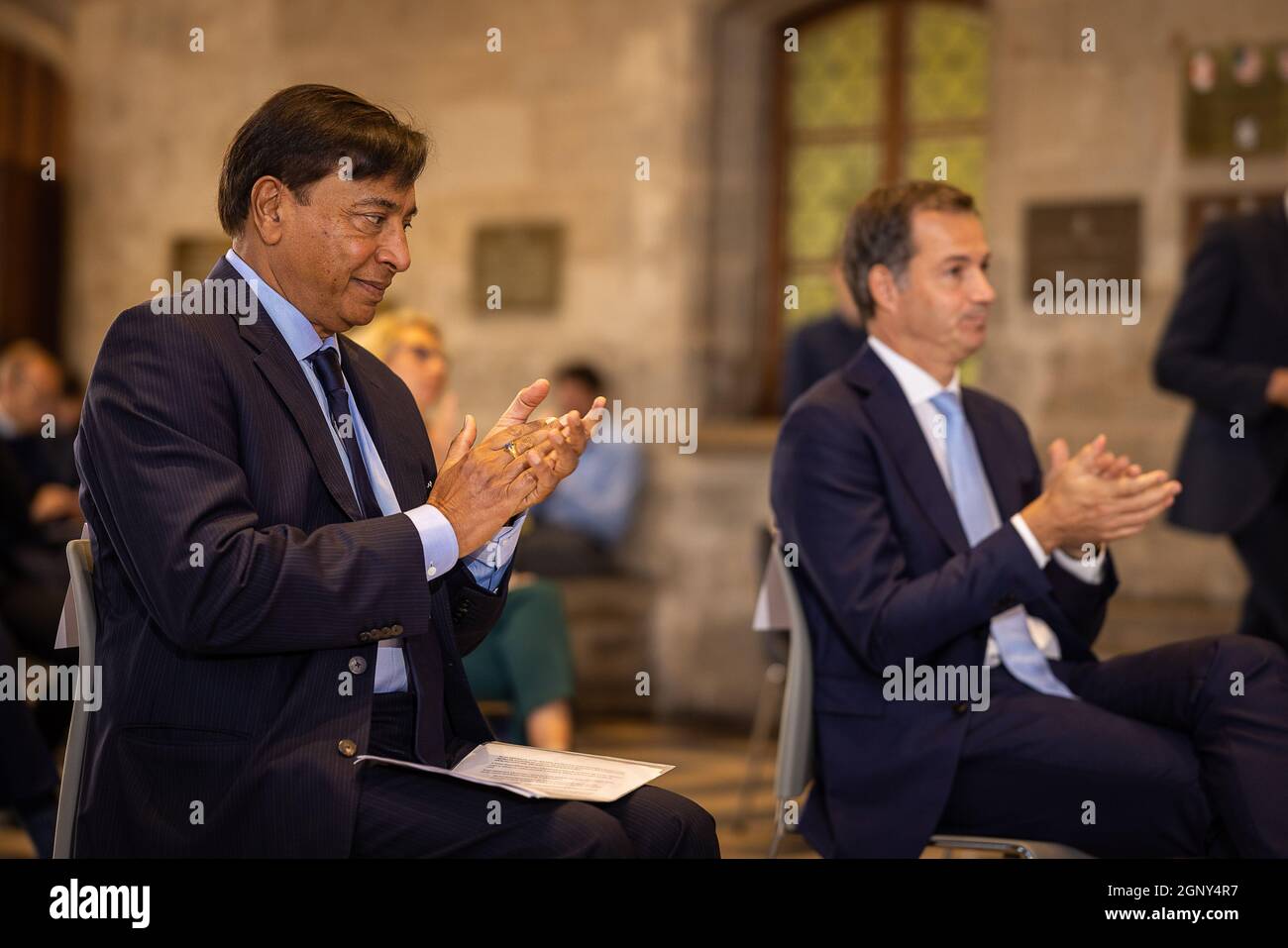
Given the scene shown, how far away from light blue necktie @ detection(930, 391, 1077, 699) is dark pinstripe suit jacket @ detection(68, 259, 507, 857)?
125 cm

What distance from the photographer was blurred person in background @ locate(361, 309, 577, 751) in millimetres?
4238

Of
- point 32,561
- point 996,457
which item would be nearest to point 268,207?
point 996,457

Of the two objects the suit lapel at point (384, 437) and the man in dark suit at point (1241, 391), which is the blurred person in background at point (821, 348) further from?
the suit lapel at point (384, 437)

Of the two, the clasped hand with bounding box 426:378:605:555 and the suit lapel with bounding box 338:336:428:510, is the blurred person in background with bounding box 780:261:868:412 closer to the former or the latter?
the suit lapel with bounding box 338:336:428:510

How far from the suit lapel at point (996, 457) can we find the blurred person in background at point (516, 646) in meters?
1.63

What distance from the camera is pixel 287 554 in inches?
74.6

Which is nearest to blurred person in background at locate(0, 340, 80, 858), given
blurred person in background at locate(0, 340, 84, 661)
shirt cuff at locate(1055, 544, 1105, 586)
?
blurred person in background at locate(0, 340, 84, 661)

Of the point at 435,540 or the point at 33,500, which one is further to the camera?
the point at 33,500

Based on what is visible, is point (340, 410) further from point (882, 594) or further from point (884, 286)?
point (884, 286)

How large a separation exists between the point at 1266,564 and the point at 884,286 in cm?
143

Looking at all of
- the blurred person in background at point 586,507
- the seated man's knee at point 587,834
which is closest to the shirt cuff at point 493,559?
the seated man's knee at point 587,834

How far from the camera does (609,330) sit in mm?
7410
